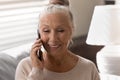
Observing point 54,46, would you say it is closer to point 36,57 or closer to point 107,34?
point 36,57

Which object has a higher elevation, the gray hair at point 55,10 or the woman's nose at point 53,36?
the gray hair at point 55,10

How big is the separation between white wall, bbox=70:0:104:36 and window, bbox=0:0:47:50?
0.35 meters

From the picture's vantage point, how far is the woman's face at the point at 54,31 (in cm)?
112

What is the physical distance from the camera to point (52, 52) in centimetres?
114

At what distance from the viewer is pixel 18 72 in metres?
1.15

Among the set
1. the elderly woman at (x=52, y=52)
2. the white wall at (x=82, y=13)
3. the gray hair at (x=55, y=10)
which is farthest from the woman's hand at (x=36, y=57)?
the white wall at (x=82, y=13)

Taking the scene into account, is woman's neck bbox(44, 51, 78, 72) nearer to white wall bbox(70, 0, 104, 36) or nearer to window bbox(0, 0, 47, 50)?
window bbox(0, 0, 47, 50)

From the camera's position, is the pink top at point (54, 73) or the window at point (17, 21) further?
the window at point (17, 21)

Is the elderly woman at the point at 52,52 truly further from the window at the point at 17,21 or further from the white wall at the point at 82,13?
the white wall at the point at 82,13

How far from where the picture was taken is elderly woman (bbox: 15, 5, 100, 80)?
112 centimetres

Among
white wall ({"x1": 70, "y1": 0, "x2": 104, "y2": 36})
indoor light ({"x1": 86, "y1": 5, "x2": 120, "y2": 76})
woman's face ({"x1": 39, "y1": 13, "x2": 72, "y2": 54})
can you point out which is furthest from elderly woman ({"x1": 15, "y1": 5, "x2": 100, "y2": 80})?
white wall ({"x1": 70, "y1": 0, "x2": 104, "y2": 36})

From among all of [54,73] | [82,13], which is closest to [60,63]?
[54,73]

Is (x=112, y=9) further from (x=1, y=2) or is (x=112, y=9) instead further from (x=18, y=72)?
(x=18, y=72)

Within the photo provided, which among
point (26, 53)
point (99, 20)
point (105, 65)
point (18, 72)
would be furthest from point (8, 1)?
point (18, 72)
